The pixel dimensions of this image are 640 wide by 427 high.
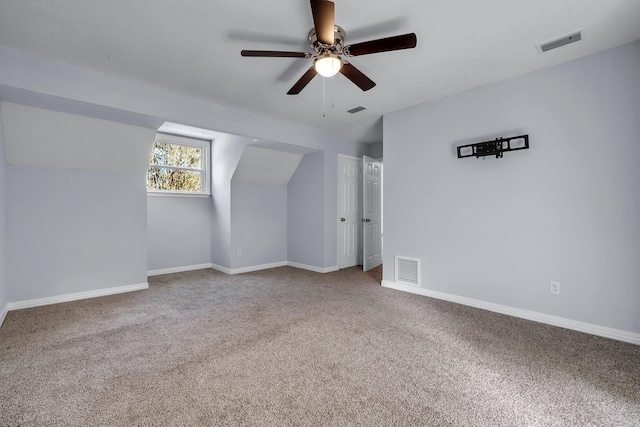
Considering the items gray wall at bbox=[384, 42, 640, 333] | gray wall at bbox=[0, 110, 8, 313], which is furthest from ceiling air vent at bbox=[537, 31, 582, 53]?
gray wall at bbox=[0, 110, 8, 313]

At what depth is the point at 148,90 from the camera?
3197 millimetres

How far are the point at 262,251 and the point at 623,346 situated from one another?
477 cm

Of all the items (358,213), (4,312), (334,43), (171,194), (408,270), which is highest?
(334,43)

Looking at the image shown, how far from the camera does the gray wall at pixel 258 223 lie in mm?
5258

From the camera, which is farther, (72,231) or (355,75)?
(72,231)

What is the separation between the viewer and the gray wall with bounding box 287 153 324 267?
530 cm

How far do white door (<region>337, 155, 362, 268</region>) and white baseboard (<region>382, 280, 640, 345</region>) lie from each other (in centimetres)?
182

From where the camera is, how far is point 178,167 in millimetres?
5371

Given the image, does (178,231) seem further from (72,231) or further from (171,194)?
(72,231)

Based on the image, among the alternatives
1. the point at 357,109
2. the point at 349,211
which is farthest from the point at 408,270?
the point at 357,109

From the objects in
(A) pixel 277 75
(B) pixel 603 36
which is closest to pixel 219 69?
(A) pixel 277 75

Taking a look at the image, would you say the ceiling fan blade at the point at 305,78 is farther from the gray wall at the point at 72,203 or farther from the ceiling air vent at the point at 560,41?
the gray wall at the point at 72,203

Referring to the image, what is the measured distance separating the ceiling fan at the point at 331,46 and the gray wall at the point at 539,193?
165 cm

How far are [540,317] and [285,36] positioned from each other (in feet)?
11.3
